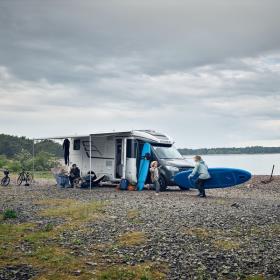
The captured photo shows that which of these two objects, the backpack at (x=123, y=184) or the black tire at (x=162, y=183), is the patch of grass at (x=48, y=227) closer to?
the black tire at (x=162, y=183)

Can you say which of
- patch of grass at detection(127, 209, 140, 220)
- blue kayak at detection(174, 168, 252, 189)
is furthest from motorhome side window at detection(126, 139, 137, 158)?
patch of grass at detection(127, 209, 140, 220)

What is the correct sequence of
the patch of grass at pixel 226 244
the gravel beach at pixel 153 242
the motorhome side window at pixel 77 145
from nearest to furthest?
the gravel beach at pixel 153 242
the patch of grass at pixel 226 244
the motorhome side window at pixel 77 145

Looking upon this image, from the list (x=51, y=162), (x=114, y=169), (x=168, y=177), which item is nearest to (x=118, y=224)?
(x=168, y=177)

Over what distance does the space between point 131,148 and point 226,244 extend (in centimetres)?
1392

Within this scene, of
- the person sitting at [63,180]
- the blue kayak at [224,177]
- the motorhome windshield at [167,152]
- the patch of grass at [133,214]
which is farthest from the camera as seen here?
the person sitting at [63,180]

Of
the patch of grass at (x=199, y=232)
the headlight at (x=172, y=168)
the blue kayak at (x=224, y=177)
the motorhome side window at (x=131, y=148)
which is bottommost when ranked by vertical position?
the patch of grass at (x=199, y=232)

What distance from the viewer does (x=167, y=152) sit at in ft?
76.6

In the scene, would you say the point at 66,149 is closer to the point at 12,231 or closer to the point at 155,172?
the point at 155,172

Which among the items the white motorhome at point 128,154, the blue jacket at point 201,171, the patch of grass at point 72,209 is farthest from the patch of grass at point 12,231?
the white motorhome at point 128,154

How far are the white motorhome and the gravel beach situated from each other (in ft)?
21.0

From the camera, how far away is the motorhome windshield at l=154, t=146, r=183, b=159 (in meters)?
22.8

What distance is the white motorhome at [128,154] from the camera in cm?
2225

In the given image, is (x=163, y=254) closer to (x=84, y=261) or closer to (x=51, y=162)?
(x=84, y=261)

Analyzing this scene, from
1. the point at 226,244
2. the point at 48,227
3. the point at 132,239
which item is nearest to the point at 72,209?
the point at 48,227
